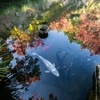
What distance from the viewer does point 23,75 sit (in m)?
1.32

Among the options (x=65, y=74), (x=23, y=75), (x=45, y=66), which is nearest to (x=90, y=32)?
(x=65, y=74)

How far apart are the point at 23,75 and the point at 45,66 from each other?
16.3 inches

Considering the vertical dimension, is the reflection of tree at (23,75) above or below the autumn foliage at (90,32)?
below

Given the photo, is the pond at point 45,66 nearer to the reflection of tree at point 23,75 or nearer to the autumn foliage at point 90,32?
the reflection of tree at point 23,75

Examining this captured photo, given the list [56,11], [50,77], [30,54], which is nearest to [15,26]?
[30,54]

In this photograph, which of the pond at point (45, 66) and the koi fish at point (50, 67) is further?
the koi fish at point (50, 67)

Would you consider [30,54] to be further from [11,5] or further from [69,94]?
[11,5]

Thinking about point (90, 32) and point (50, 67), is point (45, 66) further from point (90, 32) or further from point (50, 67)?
point (90, 32)

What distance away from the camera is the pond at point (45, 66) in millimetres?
1178

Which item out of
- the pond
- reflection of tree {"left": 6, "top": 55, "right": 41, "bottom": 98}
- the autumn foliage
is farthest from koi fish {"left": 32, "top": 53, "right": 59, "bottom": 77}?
the autumn foliage

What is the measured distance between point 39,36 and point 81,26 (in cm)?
120

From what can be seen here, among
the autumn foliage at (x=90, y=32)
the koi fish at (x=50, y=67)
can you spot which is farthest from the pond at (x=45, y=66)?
the autumn foliage at (x=90, y=32)

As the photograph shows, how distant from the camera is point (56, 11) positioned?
7.95ft

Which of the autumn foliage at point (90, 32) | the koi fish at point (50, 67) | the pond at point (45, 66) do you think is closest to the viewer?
the pond at point (45, 66)
